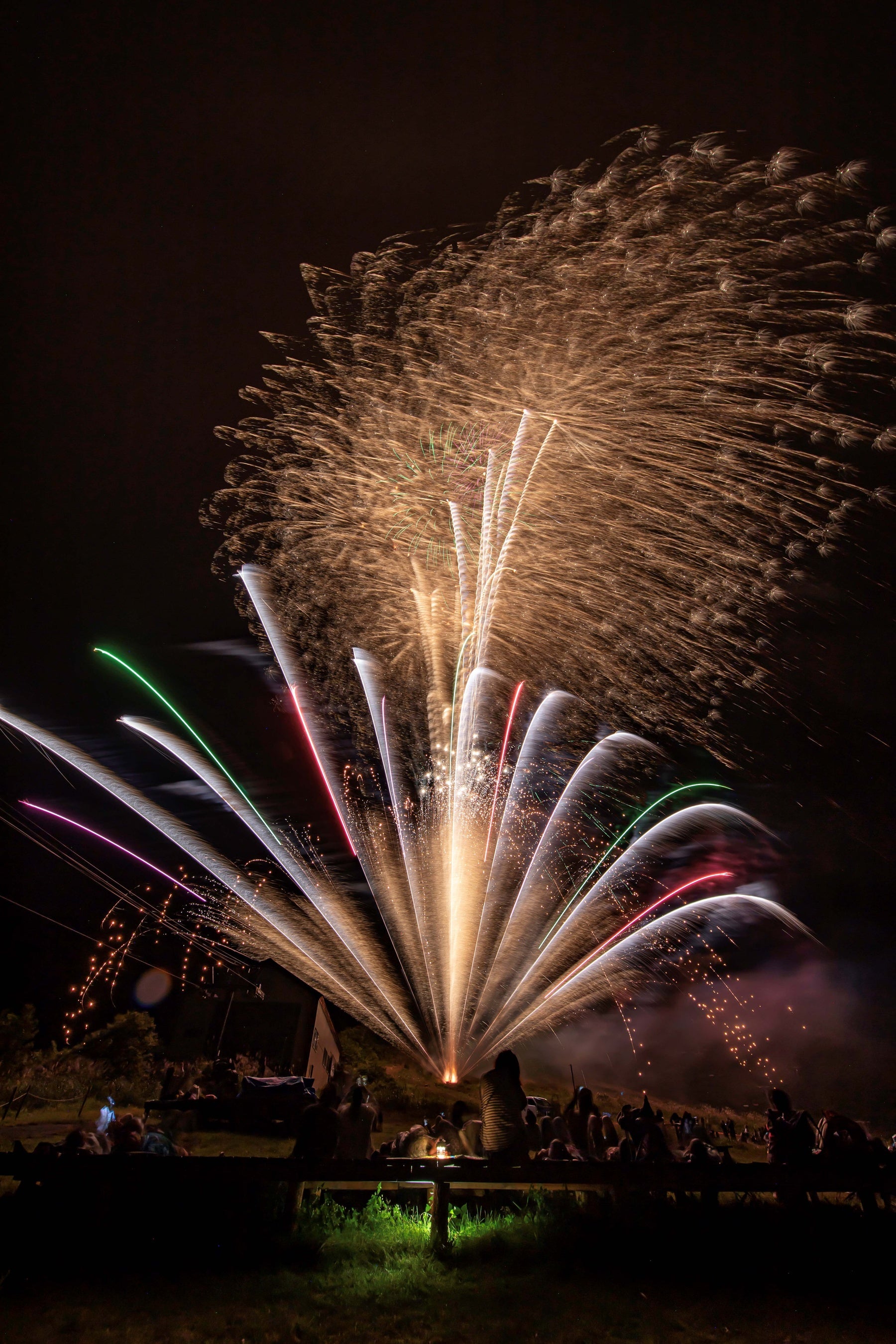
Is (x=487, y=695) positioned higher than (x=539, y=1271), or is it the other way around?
(x=487, y=695)

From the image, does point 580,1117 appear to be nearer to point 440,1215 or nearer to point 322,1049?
point 440,1215

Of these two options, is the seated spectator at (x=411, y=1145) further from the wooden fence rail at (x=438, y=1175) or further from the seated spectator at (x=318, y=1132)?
the wooden fence rail at (x=438, y=1175)

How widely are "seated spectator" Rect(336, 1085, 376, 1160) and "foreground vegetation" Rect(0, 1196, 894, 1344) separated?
5.59ft

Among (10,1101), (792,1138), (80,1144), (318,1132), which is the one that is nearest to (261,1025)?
(10,1101)

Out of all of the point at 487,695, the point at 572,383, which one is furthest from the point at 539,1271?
the point at 572,383

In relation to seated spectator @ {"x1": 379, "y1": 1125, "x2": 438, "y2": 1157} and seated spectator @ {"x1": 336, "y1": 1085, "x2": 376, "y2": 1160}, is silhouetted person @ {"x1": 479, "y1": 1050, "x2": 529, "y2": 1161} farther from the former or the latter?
seated spectator @ {"x1": 336, "y1": 1085, "x2": 376, "y2": 1160}

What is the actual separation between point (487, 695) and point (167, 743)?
6.75 meters

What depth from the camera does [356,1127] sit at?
8789 millimetres

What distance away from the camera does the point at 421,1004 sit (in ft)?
63.0

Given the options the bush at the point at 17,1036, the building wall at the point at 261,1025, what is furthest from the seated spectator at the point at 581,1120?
the building wall at the point at 261,1025

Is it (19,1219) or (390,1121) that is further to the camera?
(390,1121)

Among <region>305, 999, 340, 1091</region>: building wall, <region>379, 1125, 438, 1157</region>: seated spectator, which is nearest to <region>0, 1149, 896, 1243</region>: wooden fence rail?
<region>379, 1125, 438, 1157</region>: seated spectator

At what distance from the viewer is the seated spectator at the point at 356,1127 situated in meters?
8.63

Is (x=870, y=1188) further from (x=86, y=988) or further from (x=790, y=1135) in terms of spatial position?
(x=86, y=988)
